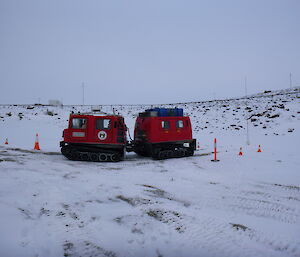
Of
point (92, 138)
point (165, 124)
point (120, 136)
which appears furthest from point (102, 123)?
point (165, 124)

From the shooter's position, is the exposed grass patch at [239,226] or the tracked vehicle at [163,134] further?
the tracked vehicle at [163,134]

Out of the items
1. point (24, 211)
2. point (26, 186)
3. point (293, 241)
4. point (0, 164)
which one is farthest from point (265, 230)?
point (0, 164)

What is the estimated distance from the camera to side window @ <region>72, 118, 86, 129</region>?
37.9 feet

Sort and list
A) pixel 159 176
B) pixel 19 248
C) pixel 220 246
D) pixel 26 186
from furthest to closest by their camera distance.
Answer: pixel 159 176, pixel 26 186, pixel 220 246, pixel 19 248

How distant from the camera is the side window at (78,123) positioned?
455 inches

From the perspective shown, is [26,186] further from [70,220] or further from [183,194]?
[183,194]

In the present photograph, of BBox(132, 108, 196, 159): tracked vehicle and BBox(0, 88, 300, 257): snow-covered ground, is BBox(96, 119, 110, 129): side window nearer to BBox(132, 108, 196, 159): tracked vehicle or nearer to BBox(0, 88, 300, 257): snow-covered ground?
BBox(132, 108, 196, 159): tracked vehicle

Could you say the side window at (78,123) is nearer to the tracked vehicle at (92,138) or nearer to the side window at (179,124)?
the tracked vehicle at (92,138)

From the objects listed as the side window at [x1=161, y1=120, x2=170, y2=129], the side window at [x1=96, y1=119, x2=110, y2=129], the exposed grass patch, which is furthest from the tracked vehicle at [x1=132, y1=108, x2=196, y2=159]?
the exposed grass patch

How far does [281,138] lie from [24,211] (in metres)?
20.1

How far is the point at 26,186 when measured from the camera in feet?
20.0

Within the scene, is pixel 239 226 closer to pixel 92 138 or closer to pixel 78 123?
pixel 92 138

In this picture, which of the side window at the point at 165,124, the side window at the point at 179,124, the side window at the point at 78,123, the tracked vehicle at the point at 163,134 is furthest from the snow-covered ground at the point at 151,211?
the side window at the point at 179,124

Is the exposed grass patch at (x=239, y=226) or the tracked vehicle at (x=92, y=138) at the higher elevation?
the tracked vehicle at (x=92, y=138)
